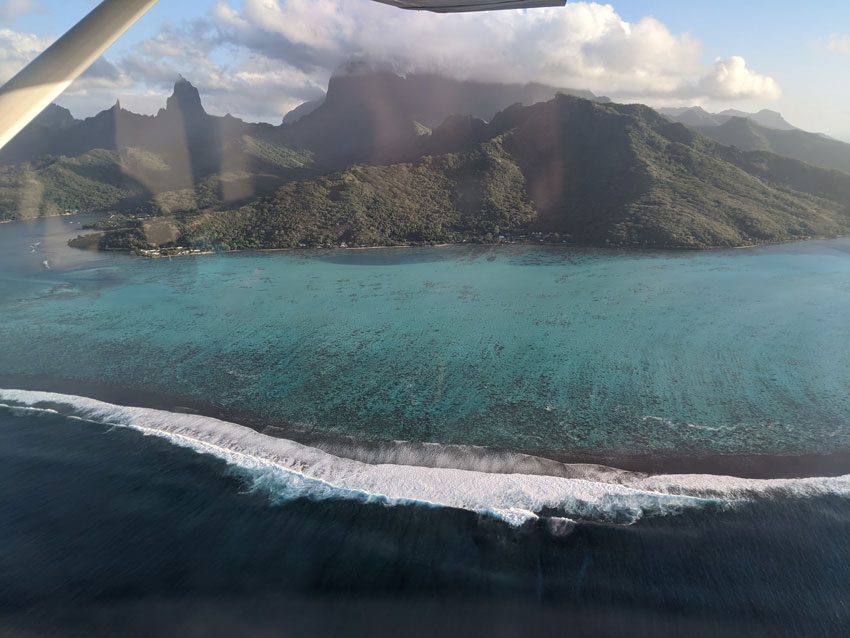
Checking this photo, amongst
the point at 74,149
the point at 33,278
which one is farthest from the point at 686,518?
the point at 74,149

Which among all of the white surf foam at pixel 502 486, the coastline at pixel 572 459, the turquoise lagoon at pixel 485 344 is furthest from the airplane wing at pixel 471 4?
the turquoise lagoon at pixel 485 344

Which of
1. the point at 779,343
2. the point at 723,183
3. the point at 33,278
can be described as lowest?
the point at 33,278

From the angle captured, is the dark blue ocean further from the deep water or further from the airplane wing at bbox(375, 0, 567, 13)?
the airplane wing at bbox(375, 0, 567, 13)

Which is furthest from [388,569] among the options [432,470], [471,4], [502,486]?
[471,4]

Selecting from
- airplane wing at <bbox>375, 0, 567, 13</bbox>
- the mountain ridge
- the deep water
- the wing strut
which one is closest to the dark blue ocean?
the deep water

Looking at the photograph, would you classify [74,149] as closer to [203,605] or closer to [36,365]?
[36,365]

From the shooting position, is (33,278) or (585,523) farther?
(33,278)
